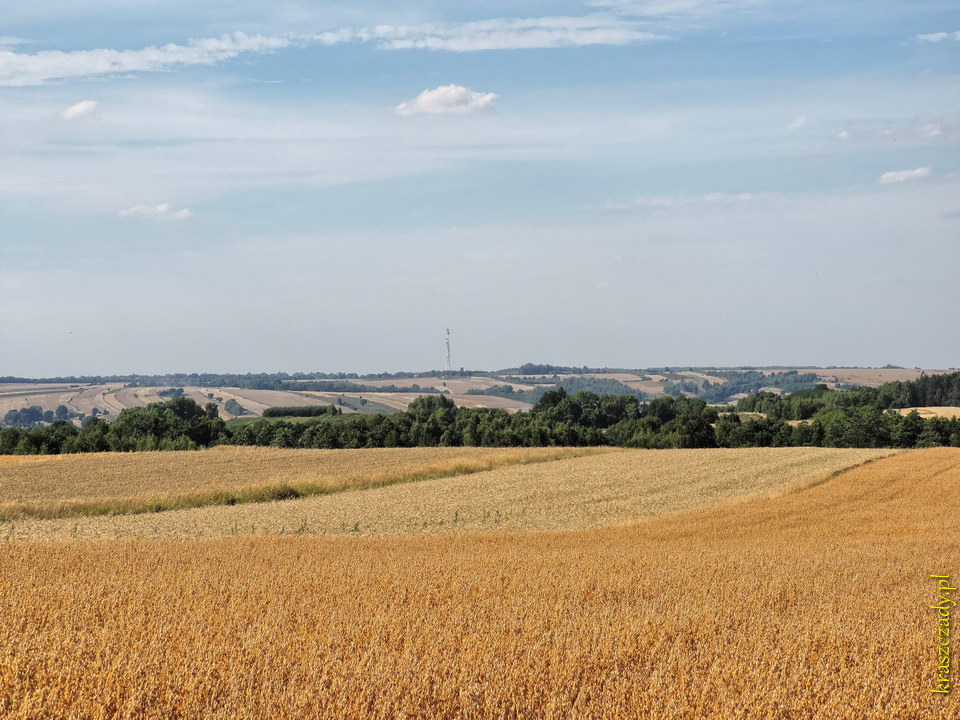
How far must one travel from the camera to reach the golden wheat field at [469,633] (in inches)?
308

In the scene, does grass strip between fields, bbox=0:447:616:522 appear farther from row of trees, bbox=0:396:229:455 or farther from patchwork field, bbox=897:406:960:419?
Result: patchwork field, bbox=897:406:960:419

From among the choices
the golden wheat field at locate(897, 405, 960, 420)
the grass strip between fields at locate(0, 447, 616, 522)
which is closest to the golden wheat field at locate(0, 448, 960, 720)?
the grass strip between fields at locate(0, 447, 616, 522)

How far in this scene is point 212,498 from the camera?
3875 cm

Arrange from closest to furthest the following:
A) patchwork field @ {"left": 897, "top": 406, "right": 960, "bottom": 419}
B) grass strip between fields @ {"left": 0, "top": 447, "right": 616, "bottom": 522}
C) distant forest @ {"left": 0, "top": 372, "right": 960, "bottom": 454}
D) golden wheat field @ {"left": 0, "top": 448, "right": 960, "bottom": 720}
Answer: golden wheat field @ {"left": 0, "top": 448, "right": 960, "bottom": 720}
grass strip between fields @ {"left": 0, "top": 447, "right": 616, "bottom": 522}
distant forest @ {"left": 0, "top": 372, "right": 960, "bottom": 454}
patchwork field @ {"left": 897, "top": 406, "right": 960, "bottom": 419}

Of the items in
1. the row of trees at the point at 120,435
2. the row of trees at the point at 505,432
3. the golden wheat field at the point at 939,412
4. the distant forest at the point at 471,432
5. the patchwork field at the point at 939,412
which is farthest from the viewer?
the patchwork field at the point at 939,412

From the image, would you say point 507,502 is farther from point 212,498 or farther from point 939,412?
point 939,412

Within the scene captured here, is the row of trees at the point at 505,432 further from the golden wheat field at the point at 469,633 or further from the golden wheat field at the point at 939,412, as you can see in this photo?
the golden wheat field at the point at 469,633

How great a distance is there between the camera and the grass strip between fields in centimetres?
3400

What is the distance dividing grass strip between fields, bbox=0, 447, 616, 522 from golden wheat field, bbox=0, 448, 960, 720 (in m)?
16.3

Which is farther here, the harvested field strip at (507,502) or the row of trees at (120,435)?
the row of trees at (120,435)

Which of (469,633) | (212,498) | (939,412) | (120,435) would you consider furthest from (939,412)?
(469,633)

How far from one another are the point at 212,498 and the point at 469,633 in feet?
102

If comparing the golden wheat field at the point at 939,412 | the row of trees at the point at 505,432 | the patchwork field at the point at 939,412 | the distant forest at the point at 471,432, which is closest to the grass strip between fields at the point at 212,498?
the distant forest at the point at 471,432

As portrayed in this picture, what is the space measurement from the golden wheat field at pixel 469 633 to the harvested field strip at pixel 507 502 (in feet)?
29.3
